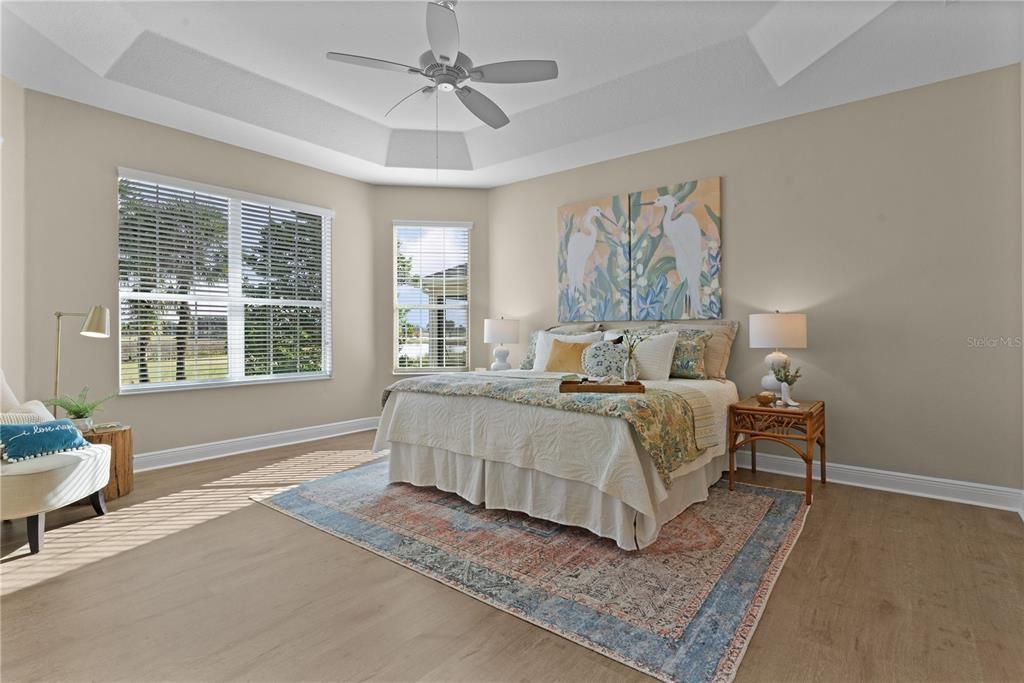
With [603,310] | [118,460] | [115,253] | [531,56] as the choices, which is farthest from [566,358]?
[115,253]

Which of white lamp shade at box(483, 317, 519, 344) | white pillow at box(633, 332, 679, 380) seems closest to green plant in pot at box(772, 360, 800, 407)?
white pillow at box(633, 332, 679, 380)

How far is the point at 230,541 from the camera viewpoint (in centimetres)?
263

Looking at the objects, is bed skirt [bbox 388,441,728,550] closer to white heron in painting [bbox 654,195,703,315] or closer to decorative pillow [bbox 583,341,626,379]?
decorative pillow [bbox 583,341,626,379]

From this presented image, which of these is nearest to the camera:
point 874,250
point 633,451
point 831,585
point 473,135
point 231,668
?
point 231,668

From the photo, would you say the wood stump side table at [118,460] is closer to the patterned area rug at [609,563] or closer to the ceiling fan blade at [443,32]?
the patterned area rug at [609,563]

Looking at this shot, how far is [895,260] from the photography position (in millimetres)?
3451

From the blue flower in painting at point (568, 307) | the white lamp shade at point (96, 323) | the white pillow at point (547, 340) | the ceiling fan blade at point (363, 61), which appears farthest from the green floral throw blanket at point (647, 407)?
the white lamp shade at point (96, 323)

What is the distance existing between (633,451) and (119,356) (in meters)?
3.94

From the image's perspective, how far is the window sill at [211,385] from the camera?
397 centimetres

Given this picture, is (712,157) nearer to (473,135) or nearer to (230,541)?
(473,135)

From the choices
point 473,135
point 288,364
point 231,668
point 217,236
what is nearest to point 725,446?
point 231,668

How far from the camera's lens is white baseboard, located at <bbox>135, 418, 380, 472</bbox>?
4039 millimetres

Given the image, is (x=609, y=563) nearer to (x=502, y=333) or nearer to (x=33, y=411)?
(x=502, y=333)

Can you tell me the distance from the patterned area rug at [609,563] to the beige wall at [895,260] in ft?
3.23
